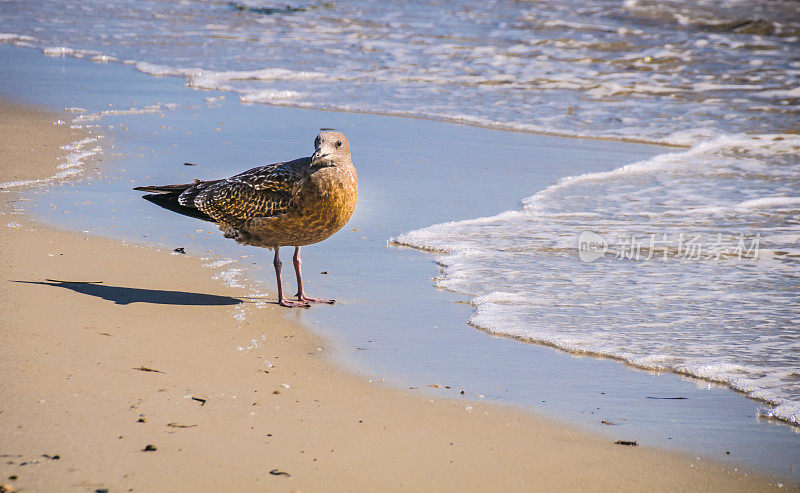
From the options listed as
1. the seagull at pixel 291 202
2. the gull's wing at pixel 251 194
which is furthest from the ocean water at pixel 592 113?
the gull's wing at pixel 251 194

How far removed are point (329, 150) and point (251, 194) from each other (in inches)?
23.8

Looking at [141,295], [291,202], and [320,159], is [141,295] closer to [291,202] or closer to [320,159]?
[291,202]

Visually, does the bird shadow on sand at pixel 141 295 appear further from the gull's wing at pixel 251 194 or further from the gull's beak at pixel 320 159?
the gull's beak at pixel 320 159

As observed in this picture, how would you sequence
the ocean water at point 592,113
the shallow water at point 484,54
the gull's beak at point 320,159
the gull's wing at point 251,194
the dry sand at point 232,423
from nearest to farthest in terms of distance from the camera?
the dry sand at point 232,423
the ocean water at point 592,113
the gull's beak at point 320,159
the gull's wing at point 251,194
the shallow water at point 484,54

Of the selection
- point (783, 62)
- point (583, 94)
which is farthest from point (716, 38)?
point (583, 94)

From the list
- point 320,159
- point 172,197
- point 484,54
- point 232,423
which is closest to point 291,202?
point 320,159

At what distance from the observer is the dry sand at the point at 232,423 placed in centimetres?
350

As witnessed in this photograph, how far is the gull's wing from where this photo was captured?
5.62m

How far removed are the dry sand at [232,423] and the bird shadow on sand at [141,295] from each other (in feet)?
0.14

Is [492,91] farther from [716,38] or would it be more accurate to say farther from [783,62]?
[716,38]

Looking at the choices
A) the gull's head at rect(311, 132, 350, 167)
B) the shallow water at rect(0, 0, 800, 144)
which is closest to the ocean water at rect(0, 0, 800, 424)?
the shallow water at rect(0, 0, 800, 144)

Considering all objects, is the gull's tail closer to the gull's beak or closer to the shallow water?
the gull's beak

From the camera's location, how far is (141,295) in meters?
5.50

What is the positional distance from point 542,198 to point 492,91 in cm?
532
